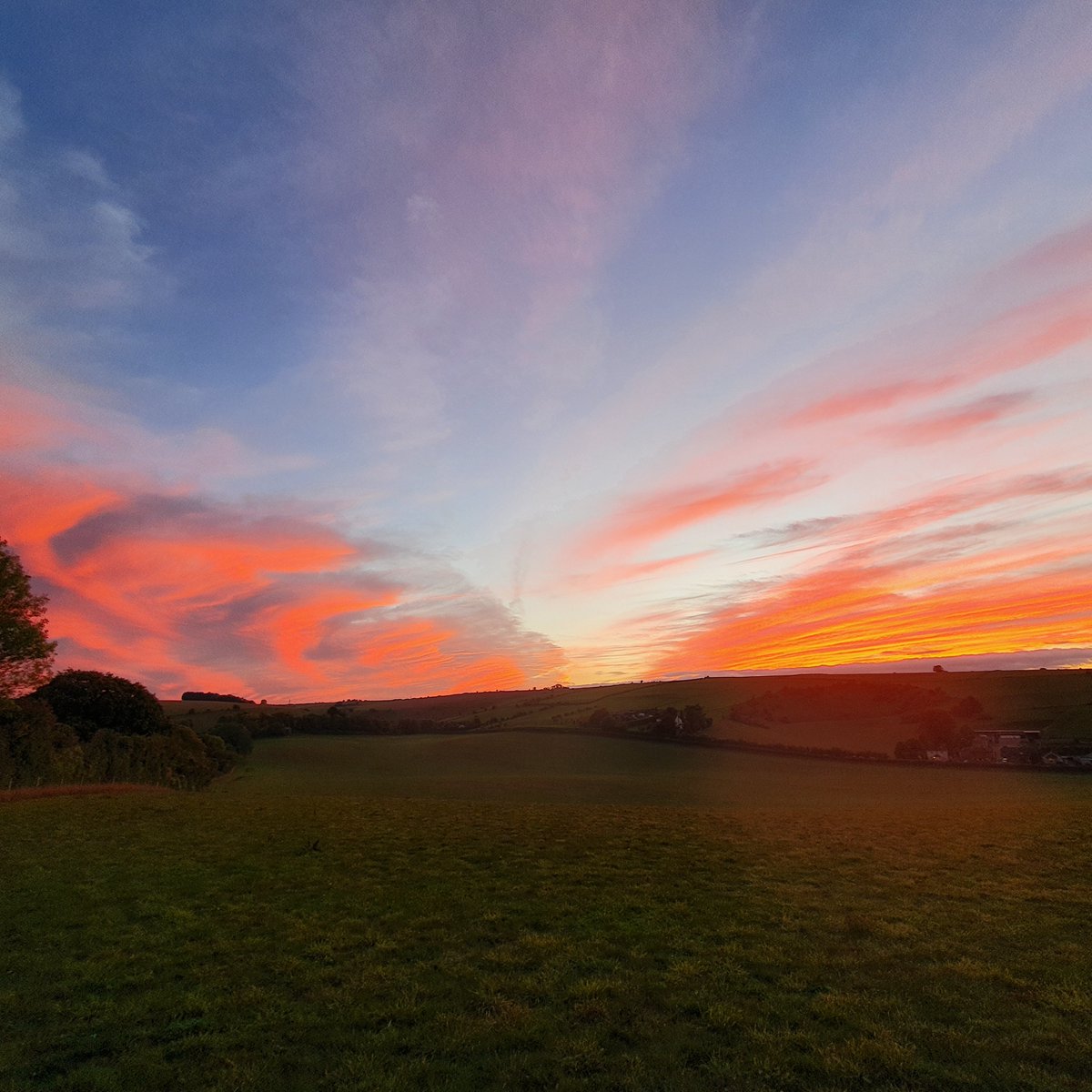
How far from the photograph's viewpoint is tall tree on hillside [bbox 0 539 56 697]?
141ft

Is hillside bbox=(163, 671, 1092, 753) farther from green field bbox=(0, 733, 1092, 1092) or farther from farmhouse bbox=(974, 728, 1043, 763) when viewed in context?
green field bbox=(0, 733, 1092, 1092)

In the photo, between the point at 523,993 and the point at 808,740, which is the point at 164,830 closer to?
the point at 523,993

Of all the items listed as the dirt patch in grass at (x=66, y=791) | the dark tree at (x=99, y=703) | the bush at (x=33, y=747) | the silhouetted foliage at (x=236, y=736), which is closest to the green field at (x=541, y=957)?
the dirt patch in grass at (x=66, y=791)

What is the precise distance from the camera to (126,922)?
1473cm

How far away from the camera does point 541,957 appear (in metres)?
12.2

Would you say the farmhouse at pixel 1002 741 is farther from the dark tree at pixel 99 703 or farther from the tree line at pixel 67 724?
the dark tree at pixel 99 703

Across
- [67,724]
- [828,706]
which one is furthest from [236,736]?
[828,706]

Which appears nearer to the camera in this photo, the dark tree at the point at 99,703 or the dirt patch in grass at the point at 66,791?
the dirt patch in grass at the point at 66,791

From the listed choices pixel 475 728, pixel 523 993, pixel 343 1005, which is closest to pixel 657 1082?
pixel 523 993

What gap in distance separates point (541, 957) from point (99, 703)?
67.4 meters

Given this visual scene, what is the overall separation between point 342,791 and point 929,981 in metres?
58.6

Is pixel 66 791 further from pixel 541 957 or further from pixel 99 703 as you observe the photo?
pixel 541 957

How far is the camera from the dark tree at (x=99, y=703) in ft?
198

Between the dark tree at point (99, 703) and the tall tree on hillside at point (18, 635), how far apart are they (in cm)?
1804
